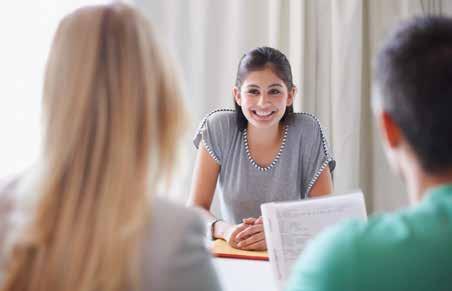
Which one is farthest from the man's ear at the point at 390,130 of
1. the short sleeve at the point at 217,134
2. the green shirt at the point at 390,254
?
the short sleeve at the point at 217,134

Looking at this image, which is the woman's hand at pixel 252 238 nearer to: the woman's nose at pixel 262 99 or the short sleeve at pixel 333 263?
the woman's nose at pixel 262 99

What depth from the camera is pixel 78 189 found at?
81 centimetres

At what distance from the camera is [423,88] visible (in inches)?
31.8

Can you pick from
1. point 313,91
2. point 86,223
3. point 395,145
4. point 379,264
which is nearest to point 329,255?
point 379,264

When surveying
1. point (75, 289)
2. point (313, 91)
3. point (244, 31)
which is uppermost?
point (244, 31)

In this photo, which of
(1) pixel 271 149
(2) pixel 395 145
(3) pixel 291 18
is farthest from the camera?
(3) pixel 291 18

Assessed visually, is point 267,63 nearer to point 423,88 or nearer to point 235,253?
point 235,253

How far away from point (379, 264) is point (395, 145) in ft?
0.67

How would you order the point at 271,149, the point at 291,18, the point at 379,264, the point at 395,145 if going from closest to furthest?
1. the point at 379,264
2. the point at 395,145
3. the point at 271,149
4. the point at 291,18

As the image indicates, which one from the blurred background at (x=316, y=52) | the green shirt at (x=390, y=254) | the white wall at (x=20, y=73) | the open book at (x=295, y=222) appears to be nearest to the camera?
the green shirt at (x=390, y=254)

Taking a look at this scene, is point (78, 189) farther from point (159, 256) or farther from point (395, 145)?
point (395, 145)

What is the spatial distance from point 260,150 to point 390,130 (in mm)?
1447

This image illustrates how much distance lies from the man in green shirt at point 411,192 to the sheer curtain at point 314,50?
1972 millimetres

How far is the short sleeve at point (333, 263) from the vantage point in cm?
76
